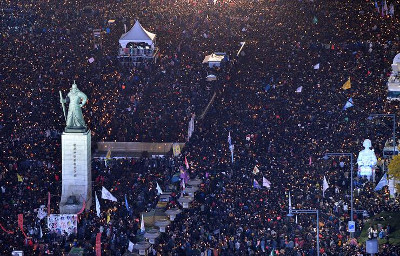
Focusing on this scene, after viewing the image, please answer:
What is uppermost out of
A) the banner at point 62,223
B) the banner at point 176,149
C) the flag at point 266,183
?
the banner at point 176,149

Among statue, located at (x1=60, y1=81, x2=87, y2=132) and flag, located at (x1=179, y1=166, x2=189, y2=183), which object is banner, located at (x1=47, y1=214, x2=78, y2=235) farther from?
flag, located at (x1=179, y1=166, x2=189, y2=183)

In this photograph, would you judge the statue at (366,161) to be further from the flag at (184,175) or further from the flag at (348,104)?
the flag at (184,175)

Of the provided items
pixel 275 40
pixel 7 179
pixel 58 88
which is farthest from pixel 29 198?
pixel 275 40

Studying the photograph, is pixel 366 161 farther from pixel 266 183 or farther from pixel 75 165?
pixel 75 165

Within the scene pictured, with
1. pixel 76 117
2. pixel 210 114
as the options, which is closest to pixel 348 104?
pixel 210 114

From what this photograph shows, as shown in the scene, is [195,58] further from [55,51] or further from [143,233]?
[143,233]

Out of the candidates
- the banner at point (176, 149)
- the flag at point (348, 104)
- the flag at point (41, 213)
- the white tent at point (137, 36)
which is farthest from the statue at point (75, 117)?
the white tent at point (137, 36)
